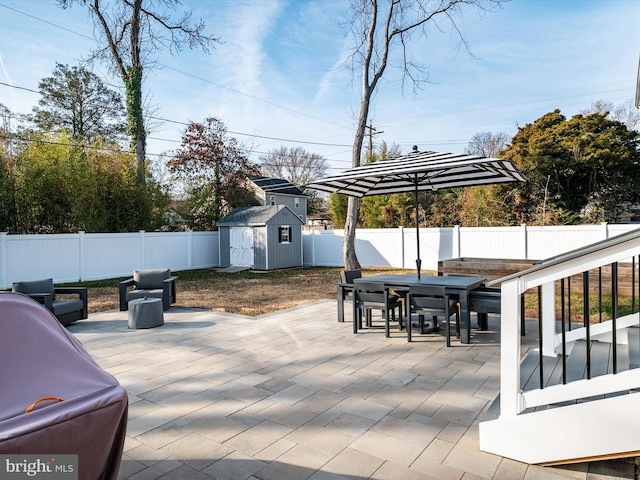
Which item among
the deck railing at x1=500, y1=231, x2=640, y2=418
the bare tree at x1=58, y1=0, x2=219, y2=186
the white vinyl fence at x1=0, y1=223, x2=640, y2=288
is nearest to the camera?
the deck railing at x1=500, y1=231, x2=640, y2=418

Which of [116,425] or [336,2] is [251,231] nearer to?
[336,2]

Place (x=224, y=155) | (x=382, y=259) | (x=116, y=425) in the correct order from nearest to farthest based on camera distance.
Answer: (x=116, y=425) → (x=382, y=259) → (x=224, y=155)

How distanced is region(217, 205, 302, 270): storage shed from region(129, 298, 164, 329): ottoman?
8195 millimetres

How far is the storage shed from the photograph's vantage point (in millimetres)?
13914

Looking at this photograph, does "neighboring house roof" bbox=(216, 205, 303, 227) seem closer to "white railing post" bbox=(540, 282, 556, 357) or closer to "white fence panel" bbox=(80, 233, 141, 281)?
"white fence panel" bbox=(80, 233, 141, 281)

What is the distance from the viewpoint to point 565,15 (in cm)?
878

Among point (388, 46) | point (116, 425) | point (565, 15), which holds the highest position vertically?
point (388, 46)

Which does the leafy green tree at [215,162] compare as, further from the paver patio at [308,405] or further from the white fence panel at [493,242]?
the paver patio at [308,405]

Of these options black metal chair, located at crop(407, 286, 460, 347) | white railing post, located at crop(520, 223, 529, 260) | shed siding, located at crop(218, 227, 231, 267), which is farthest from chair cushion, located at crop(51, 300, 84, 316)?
white railing post, located at crop(520, 223, 529, 260)

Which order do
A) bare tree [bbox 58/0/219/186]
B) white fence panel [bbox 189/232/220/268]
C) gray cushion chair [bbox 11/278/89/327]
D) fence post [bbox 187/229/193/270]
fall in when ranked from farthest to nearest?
bare tree [bbox 58/0/219/186], white fence panel [bbox 189/232/220/268], fence post [bbox 187/229/193/270], gray cushion chair [bbox 11/278/89/327]

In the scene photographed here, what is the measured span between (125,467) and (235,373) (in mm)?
1554

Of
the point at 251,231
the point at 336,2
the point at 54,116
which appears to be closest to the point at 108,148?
the point at 251,231

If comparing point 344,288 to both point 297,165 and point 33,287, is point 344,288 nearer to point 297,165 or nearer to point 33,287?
point 33,287

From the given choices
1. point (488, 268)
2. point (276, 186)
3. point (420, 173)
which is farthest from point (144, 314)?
point (276, 186)
